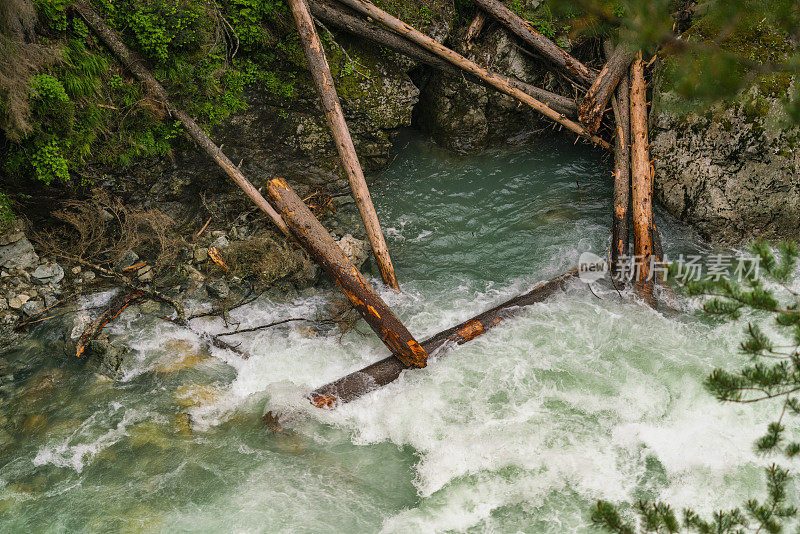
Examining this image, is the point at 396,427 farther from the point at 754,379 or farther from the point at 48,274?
the point at 48,274

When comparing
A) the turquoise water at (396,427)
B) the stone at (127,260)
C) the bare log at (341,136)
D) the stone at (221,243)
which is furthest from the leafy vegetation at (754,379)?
the stone at (127,260)

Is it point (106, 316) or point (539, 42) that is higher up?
point (539, 42)

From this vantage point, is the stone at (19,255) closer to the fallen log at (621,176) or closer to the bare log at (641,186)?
the fallen log at (621,176)

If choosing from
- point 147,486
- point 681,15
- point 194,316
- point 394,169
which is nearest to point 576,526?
Answer: point 147,486

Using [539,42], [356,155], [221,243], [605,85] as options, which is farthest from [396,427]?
[539,42]

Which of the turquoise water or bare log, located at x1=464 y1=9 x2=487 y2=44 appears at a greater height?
bare log, located at x1=464 y1=9 x2=487 y2=44

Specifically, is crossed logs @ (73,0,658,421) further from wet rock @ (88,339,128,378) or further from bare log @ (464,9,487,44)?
wet rock @ (88,339,128,378)

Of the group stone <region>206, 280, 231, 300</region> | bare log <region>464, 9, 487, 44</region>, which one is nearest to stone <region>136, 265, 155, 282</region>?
stone <region>206, 280, 231, 300</region>
